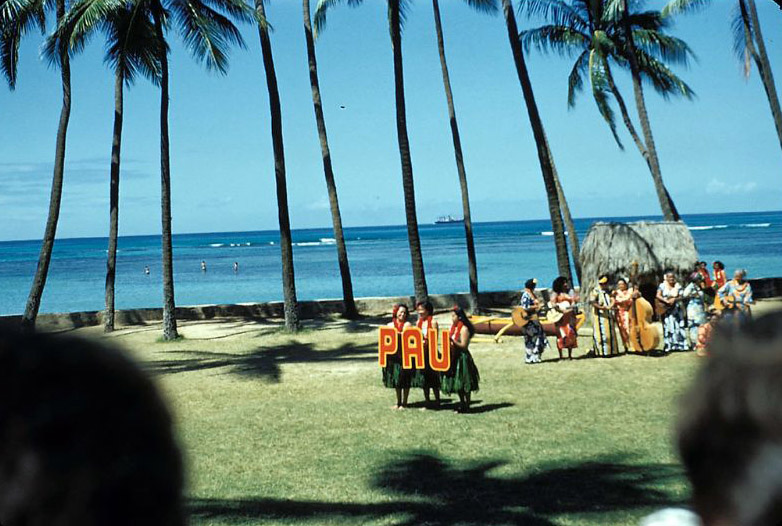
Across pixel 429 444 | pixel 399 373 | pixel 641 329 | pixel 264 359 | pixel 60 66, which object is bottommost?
pixel 429 444

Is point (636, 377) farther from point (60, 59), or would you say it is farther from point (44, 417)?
point (60, 59)

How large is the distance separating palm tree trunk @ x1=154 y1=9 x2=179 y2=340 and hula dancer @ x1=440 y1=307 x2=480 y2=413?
11.2 meters

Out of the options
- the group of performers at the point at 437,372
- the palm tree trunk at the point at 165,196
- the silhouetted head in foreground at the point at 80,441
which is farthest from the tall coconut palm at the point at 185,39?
the silhouetted head in foreground at the point at 80,441

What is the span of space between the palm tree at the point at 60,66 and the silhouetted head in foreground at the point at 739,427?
2187 centimetres

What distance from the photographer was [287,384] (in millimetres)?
15141

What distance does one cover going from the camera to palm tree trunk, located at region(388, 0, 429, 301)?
75.9ft

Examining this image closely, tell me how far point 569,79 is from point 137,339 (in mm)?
18514

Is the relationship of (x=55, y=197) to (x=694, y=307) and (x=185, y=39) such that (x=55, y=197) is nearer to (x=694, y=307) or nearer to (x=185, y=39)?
(x=185, y=39)

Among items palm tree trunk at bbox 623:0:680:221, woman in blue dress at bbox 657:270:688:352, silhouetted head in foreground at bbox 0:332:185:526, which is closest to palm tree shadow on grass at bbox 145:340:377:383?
woman in blue dress at bbox 657:270:688:352

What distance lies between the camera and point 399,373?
42.2ft

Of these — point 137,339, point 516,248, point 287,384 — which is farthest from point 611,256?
point 516,248

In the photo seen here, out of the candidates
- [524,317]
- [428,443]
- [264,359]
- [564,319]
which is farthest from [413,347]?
[264,359]

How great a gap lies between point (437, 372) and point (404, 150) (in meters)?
11.8

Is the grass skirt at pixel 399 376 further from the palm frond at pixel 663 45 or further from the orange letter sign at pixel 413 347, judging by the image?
the palm frond at pixel 663 45
